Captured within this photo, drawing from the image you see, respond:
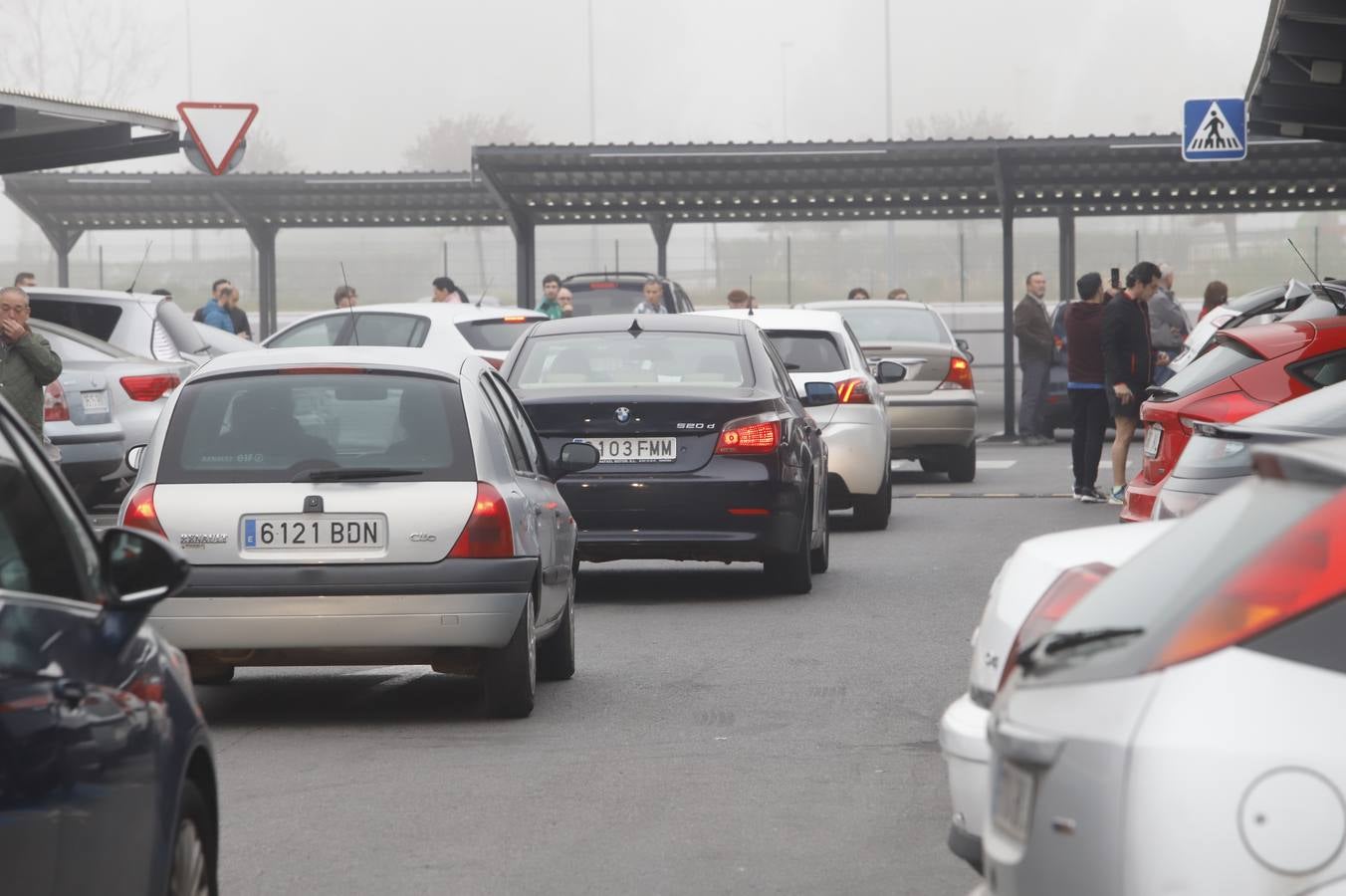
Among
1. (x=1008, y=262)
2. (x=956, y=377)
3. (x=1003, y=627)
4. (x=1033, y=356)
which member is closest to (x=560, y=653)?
(x=1003, y=627)

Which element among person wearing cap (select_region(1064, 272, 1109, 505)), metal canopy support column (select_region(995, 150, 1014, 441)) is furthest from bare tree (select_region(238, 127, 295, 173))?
person wearing cap (select_region(1064, 272, 1109, 505))

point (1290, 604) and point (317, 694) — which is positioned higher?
point (1290, 604)

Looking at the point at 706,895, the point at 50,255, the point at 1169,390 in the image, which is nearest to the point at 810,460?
the point at 1169,390

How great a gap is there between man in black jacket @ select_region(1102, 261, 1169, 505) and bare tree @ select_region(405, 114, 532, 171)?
4024 inches

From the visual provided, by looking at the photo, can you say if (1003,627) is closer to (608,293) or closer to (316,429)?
(316,429)

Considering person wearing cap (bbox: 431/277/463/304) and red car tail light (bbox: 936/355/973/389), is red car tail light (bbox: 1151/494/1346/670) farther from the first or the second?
person wearing cap (bbox: 431/277/463/304)

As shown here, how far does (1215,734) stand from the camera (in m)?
3.21

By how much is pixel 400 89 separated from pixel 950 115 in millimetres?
27689

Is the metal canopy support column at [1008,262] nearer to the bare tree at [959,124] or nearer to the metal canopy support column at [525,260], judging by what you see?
the metal canopy support column at [525,260]

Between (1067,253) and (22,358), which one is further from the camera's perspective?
(1067,253)

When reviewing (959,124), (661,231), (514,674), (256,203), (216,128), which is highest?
(959,124)

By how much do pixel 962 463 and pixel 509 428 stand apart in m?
12.5

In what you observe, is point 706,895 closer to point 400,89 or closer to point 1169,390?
point 1169,390

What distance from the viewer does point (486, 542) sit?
8.42m
